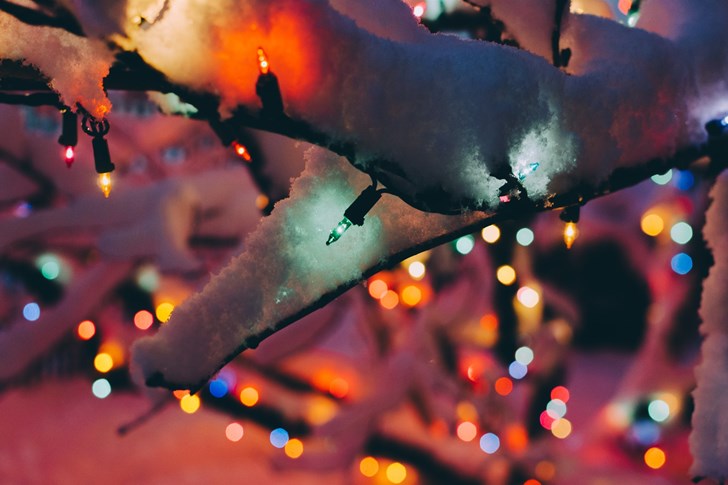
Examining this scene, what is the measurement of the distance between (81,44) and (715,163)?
1.96 m

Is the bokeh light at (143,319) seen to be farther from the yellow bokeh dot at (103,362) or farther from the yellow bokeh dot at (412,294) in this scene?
the yellow bokeh dot at (412,294)

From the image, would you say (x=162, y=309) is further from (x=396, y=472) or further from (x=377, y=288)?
(x=396, y=472)

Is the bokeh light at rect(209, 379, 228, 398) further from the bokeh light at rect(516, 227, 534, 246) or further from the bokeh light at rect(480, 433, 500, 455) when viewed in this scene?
the bokeh light at rect(516, 227, 534, 246)

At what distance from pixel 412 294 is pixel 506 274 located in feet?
2.99

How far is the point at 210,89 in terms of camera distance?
A: 137cm

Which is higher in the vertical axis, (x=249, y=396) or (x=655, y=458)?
(x=655, y=458)

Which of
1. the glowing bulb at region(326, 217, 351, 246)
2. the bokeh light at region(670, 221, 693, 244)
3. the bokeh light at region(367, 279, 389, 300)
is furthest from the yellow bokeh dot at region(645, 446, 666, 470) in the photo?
the glowing bulb at region(326, 217, 351, 246)

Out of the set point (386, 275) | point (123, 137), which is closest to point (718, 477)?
point (386, 275)

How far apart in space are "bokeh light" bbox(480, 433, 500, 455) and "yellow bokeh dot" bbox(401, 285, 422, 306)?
4.52 ft

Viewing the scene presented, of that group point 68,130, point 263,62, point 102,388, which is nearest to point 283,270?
point 263,62

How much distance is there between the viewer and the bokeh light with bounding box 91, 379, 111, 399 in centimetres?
683

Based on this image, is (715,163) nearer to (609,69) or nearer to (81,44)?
(609,69)

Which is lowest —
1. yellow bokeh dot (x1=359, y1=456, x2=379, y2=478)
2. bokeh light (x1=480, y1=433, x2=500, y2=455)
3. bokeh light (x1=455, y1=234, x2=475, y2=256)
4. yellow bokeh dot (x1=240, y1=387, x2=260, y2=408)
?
yellow bokeh dot (x1=240, y1=387, x2=260, y2=408)

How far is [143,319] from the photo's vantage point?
6.88m
